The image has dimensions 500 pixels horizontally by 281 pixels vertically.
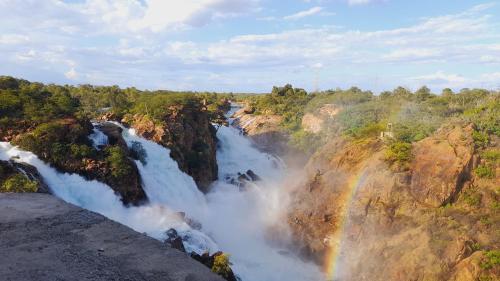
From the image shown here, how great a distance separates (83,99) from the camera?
53.8m

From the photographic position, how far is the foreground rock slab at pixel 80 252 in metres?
10.2

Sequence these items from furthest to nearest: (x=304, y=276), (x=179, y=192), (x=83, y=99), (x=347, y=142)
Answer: (x=83, y=99), (x=347, y=142), (x=179, y=192), (x=304, y=276)

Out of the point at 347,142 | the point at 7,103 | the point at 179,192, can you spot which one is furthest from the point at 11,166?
the point at 347,142

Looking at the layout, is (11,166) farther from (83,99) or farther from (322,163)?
(83,99)

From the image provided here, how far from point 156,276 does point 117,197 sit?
1748 centimetres

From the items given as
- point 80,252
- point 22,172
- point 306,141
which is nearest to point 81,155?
point 22,172

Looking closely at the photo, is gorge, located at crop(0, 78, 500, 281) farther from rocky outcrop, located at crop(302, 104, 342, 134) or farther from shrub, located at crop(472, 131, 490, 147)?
rocky outcrop, located at crop(302, 104, 342, 134)

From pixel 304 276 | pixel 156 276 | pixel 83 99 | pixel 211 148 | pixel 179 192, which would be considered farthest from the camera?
pixel 83 99

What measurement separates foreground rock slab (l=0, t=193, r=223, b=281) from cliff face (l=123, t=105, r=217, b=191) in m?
22.9

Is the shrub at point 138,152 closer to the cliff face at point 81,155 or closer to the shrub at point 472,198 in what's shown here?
the cliff face at point 81,155

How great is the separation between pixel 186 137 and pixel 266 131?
70.6 feet

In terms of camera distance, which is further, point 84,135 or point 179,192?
point 179,192

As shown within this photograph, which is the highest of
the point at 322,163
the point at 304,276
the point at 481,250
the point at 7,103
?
the point at 7,103

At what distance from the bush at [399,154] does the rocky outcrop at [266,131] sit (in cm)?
2687
